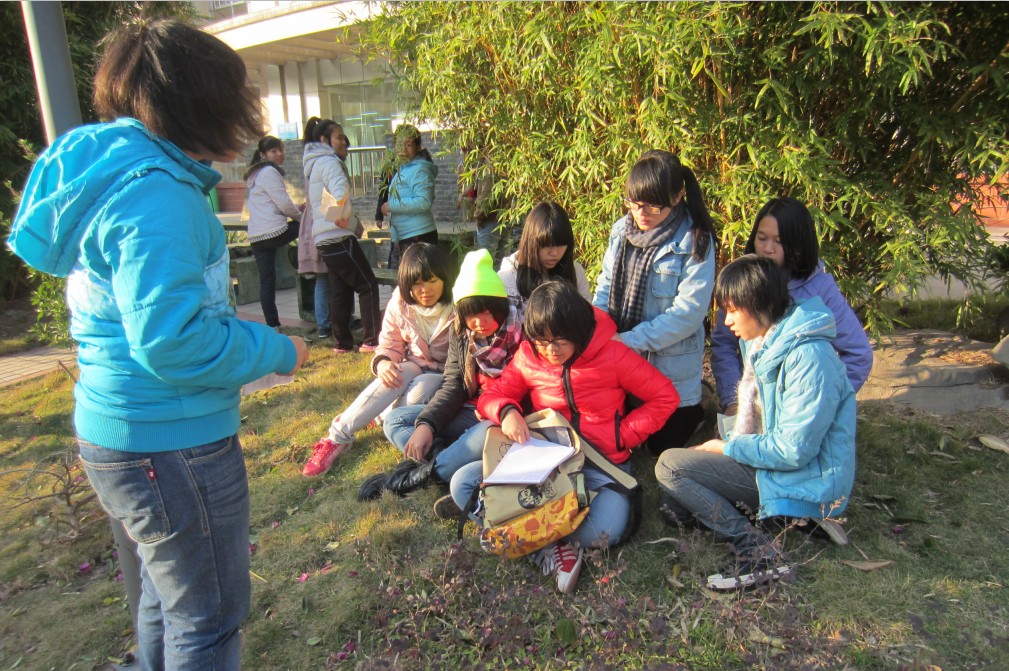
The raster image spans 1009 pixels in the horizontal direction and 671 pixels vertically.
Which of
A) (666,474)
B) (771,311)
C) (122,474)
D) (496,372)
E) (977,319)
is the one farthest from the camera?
(977,319)

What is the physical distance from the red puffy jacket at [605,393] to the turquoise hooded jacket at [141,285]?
1355 millimetres

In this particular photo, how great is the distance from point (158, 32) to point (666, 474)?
6.72ft

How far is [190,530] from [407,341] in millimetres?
2077

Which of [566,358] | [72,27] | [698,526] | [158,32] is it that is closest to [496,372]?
[566,358]

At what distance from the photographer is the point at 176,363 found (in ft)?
4.28

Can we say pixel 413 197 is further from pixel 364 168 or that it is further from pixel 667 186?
pixel 364 168

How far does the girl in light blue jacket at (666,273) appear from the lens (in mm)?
2744

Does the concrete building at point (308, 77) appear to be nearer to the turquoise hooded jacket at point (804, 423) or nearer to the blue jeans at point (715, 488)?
the blue jeans at point (715, 488)

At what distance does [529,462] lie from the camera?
2438 millimetres

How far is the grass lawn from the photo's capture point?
2.00 metres

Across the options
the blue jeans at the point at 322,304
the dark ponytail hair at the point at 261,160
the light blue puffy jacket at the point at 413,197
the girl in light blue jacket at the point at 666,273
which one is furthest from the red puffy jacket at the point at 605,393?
the dark ponytail hair at the point at 261,160

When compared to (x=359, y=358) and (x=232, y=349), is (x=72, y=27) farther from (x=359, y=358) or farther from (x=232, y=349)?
(x=232, y=349)

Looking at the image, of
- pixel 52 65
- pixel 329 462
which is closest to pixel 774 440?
pixel 329 462

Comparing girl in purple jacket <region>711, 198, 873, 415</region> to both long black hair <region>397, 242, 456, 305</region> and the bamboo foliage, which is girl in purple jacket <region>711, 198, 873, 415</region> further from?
long black hair <region>397, 242, 456, 305</region>
